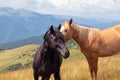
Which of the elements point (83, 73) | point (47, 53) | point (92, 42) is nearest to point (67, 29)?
point (92, 42)

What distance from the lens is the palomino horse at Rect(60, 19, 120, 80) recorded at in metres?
11.2

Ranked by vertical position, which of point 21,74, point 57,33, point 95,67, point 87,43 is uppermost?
point 57,33

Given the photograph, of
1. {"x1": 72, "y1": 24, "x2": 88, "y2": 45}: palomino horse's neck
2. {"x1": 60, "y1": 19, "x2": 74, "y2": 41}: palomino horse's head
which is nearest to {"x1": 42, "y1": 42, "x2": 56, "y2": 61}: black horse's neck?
{"x1": 60, "y1": 19, "x2": 74, "y2": 41}: palomino horse's head

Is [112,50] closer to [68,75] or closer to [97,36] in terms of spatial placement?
[97,36]

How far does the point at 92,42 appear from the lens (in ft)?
38.4

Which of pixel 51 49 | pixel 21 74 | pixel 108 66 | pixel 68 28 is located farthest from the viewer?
pixel 21 74

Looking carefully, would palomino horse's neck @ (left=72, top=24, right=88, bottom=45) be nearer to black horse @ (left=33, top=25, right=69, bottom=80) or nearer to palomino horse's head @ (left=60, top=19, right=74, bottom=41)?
palomino horse's head @ (left=60, top=19, right=74, bottom=41)

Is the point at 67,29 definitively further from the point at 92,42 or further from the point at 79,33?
the point at 92,42

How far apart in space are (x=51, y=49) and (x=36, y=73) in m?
1.08

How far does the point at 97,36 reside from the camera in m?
11.9

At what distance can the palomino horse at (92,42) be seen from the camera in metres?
11.2

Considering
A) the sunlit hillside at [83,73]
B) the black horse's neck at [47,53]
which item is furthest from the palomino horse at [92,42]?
the black horse's neck at [47,53]

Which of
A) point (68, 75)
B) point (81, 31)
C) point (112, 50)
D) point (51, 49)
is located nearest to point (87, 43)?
point (81, 31)

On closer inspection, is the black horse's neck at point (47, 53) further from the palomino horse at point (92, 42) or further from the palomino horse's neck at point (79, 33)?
the palomino horse's neck at point (79, 33)
